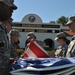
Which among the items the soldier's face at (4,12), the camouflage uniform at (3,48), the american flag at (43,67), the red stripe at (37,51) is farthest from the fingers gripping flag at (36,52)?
the soldier's face at (4,12)

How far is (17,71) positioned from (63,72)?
0.44m

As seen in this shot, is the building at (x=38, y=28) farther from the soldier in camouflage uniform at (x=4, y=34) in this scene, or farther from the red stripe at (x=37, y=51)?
the soldier in camouflage uniform at (x=4, y=34)

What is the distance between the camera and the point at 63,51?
574cm

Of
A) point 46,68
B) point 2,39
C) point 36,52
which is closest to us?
point 46,68

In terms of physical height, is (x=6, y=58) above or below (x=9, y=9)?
below

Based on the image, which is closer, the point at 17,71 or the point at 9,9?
the point at 17,71

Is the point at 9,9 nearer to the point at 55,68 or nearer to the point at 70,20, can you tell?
the point at 55,68

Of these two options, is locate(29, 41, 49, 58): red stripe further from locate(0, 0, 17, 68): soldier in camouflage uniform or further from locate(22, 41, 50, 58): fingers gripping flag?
locate(0, 0, 17, 68): soldier in camouflage uniform

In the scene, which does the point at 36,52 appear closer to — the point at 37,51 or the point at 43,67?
the point at 37,51

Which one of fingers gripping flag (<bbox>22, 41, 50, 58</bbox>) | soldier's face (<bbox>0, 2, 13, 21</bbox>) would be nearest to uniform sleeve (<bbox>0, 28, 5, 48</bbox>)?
soldier's face (<bbox>0, 2, 13, 21</bbox>)

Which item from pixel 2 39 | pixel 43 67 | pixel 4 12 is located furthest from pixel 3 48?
pixel 43 67

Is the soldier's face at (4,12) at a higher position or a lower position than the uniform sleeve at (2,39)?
higher

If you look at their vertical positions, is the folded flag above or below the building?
below

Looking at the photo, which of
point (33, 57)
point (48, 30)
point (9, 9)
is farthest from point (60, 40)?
point (48, 30)
